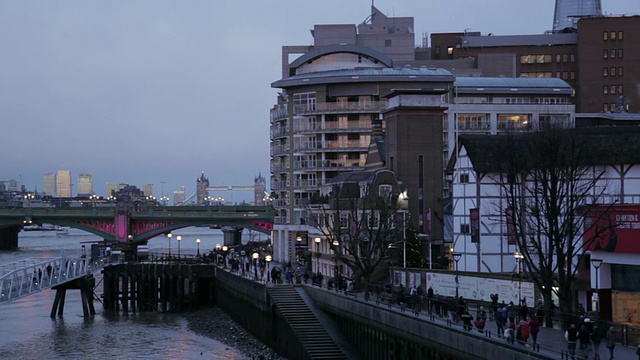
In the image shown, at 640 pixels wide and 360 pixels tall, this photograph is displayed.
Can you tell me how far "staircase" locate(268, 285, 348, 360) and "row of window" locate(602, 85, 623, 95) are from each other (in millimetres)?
103265

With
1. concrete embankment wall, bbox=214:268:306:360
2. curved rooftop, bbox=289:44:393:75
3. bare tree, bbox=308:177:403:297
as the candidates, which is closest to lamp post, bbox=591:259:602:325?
bare tree, bbox=308:177:403:297

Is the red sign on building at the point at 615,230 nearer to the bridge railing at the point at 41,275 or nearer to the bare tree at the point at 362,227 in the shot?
the bare tree at the point at 362,227

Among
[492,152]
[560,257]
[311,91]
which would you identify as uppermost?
[311,91]

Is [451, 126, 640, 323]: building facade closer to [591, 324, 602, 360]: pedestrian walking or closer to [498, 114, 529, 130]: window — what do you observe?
[591, 324, 602, 360]: pedestrian walking

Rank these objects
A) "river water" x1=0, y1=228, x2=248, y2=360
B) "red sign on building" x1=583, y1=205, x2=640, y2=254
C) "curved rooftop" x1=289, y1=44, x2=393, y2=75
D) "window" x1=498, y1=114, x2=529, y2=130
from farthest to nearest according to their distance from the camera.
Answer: "curved rooftop" x1=289, y1=44, x2=393, y2=75 < "window" x1=498, y1=114, x2=529, y2=130 < "river water" x1=0, y1=228, x2=248, y2=360 < "red sign on building" x1=583, y1=205, x2=640, y2=254

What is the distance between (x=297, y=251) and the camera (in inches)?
4176

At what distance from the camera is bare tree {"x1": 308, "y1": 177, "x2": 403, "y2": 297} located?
201 feet

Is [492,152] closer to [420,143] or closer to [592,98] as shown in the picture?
[420,143]

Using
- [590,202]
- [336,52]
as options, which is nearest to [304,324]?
[590,202]

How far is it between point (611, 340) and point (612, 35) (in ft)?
421

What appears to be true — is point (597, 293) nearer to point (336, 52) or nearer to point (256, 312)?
point (256, 312)

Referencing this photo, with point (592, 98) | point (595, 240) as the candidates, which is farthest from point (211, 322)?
point (592, 98)

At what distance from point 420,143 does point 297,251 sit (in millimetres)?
28122

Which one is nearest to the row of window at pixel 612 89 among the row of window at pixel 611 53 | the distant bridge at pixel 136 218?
the row of window at pixel 611 53
